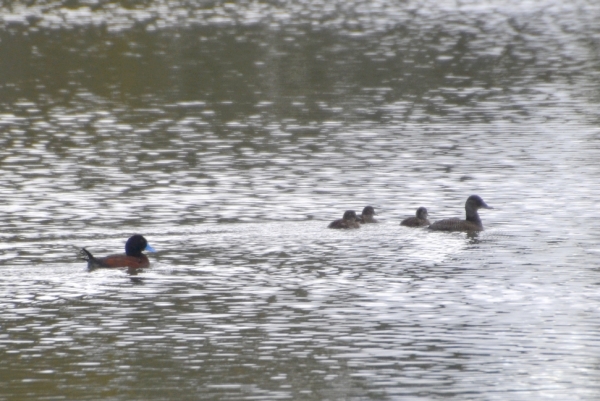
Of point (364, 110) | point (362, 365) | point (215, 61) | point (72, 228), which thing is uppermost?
point (215, 61)

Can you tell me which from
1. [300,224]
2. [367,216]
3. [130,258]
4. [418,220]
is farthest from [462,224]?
[130,258]

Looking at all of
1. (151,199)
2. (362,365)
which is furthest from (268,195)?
(362,365)

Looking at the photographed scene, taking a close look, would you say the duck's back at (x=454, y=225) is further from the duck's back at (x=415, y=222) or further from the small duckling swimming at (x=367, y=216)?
the small duckling swimming at (x=367, y=216)

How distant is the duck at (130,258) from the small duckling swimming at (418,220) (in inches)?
157

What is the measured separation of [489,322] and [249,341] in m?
2.58

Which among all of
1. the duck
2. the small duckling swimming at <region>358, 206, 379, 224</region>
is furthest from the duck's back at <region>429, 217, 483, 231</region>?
the duck

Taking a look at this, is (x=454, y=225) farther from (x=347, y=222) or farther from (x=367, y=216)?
A: (x=347, y=222)

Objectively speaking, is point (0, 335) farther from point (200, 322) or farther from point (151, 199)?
point (151, 199)

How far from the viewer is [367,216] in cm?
1891

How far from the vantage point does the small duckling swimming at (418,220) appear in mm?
18359

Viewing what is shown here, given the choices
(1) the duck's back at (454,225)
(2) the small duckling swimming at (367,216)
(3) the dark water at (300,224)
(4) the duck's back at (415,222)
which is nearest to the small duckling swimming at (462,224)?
(1) the duck's back at (454,225)

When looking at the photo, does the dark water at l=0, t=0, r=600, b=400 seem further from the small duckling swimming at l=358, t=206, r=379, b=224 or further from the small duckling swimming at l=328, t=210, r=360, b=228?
the small duckling swimming at l=358, t=206, r=379, b=224

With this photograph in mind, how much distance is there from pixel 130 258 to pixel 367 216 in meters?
4.05

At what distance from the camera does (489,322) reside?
13.5 meters
